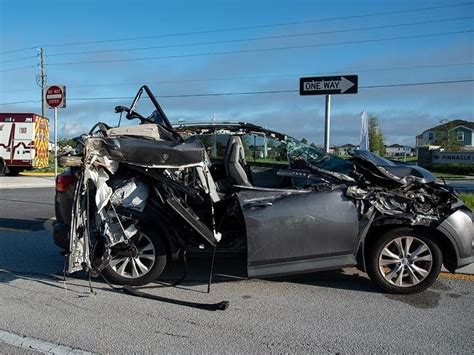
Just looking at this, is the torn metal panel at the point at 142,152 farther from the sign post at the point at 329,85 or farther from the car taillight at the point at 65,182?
the sign post at the point at 329,85

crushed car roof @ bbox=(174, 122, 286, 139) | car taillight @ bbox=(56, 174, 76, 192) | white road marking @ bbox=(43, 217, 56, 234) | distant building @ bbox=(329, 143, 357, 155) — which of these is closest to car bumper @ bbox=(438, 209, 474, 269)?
distant building @ bbox=(329, 143, 357, 155)

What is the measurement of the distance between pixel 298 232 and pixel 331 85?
4.02 m

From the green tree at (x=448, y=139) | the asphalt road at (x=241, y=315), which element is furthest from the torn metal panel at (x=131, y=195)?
the green tree at (x=448, y=139)

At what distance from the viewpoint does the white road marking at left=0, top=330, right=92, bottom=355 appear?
12.3ft

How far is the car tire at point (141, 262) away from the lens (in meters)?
5.29

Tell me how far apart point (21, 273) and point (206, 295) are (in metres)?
2.43

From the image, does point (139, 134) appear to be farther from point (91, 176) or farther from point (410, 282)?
point (410, 282)

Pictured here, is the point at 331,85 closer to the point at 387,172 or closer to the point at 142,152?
the point at 387,172

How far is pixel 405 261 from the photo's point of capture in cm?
501

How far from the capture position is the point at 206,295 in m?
5.09

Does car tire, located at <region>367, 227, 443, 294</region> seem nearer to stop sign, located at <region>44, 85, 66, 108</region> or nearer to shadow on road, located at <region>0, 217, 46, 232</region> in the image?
shadow on road, located at <region>0, 217, 46, 232</region>

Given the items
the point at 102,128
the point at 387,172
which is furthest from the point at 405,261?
the point at 102,128

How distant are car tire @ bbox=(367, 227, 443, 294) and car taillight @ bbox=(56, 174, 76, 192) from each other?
→ 3304 millimetres

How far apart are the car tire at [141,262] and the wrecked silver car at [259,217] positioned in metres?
0.01
